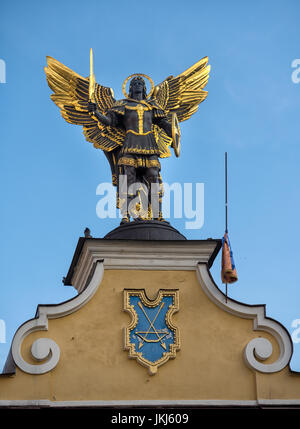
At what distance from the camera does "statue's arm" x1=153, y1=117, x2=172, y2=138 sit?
15664 mm

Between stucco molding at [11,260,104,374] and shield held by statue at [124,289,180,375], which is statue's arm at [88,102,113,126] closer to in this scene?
stucco molding at [11,260,104,374]

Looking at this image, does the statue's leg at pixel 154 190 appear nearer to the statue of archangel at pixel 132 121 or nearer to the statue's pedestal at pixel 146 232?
the statue of archangel at pixel 132 121

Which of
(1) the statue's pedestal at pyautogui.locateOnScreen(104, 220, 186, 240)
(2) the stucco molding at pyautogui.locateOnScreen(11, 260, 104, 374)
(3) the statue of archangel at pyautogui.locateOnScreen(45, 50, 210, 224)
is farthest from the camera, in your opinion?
(3) the statue of archangel at pyautogui.locateOnScreen(45, 50, 210, 224)

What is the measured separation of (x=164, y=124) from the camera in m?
15.7

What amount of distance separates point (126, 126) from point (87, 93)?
0.98m

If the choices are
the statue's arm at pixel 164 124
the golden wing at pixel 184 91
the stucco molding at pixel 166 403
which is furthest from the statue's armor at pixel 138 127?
the stucco molding at pixel 166 403

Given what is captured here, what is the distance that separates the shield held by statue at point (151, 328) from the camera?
42.4ft

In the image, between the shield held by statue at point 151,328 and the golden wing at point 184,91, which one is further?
the golden wing at point 184,91

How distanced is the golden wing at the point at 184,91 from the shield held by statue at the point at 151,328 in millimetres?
4113

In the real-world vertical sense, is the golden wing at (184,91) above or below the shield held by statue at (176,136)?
above

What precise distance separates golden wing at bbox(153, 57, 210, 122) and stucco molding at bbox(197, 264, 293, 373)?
3866 millimetres

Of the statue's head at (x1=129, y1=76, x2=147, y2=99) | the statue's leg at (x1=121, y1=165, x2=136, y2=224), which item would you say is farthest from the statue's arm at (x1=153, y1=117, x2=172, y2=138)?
the statue's leg at (x1=121, y1=165, x2=136, y2=224)

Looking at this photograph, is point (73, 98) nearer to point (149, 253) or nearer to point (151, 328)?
point (149, 253)

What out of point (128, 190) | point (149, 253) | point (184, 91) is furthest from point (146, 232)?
point (184, 91)
